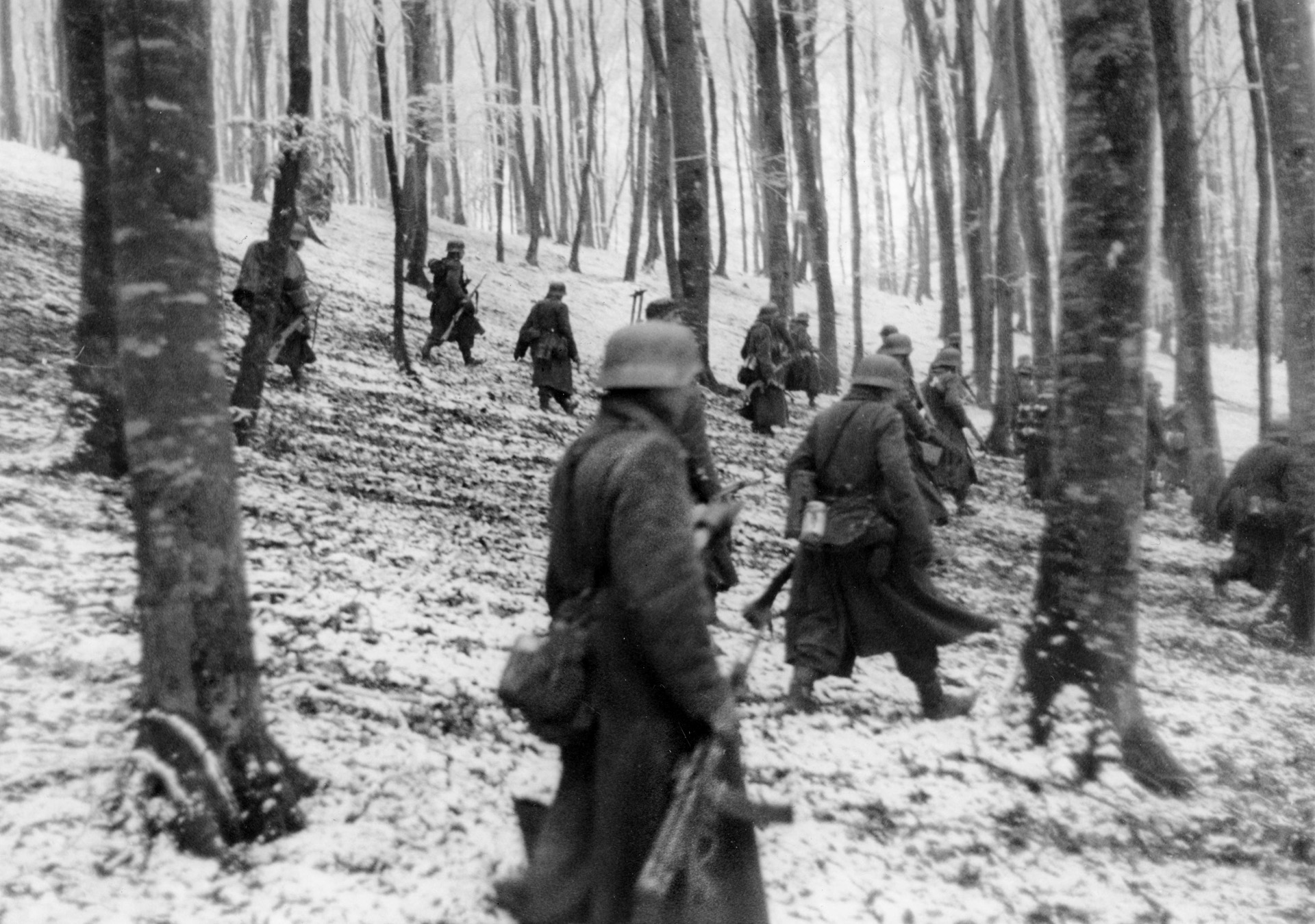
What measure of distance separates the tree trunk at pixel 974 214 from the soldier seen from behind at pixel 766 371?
5.47m

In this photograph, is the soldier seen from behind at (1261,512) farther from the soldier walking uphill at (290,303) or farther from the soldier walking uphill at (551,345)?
the soldier walking uphill at (290,303)

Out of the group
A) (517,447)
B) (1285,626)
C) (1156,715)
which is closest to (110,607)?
(1156,715)

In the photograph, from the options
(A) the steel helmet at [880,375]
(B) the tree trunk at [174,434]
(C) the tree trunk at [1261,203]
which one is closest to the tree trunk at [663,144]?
(C) the tree trunk at [1261,203]

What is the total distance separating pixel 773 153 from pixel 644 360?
52.5 feet

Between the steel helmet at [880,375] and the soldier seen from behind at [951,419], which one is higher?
the steel helmet at [880,375]

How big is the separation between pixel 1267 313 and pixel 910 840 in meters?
14.8

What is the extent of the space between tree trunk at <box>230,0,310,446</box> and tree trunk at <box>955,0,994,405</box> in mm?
12995

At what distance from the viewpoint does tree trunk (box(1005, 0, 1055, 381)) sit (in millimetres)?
17156

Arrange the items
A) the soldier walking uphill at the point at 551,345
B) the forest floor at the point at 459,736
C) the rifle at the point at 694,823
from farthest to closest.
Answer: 1. the soldier walking uphill at the point at 551,345
2. the forest floor at the point at 459,736
3. the rifle at the point at 694,823

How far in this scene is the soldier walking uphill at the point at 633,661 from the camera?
8.91 feet

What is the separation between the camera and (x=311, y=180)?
9211 mm

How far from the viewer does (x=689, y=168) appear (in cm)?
1394

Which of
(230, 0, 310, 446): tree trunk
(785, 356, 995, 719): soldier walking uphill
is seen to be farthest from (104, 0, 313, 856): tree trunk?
(230, 0, 310, 446): tree trunk

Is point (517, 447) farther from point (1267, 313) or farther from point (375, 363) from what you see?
point (1267, 313)
